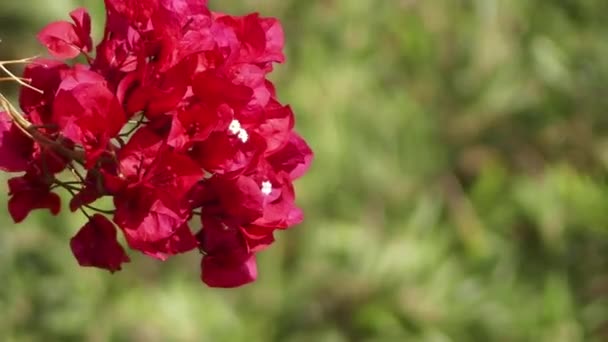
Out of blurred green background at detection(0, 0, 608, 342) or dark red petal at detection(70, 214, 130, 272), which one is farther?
blurred green background at detection(0, 0, 608, 342)

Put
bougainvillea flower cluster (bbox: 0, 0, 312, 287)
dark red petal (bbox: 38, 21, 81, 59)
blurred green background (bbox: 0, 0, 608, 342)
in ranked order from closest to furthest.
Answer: bougainvillea flower cluster (bbox: 0, 0, 312, 287) < dark red petal (bbox: 38, 21, 81, 59) < blurred green background (bbox: 0, 0, 608, 342)

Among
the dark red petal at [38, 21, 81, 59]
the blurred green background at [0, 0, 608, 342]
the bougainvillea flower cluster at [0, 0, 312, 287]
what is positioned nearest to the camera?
the bougainvillea flower cluster at [0, 0, 312, 287]

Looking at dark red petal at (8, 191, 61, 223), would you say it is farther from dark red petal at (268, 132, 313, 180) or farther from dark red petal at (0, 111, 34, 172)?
dark red petal at (268, 132, 313, 180)

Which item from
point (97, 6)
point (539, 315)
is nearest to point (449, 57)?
point (539, 315)

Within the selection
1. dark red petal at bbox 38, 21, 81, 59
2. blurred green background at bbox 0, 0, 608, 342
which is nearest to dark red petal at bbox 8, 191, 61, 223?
dark red petal at bbox 38, 21, 81, 59

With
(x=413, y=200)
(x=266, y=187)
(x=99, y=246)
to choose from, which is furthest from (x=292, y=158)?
(x=413, y=200)

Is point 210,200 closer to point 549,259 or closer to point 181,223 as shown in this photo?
point 181,223

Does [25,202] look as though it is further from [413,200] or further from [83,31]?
[413,200]
